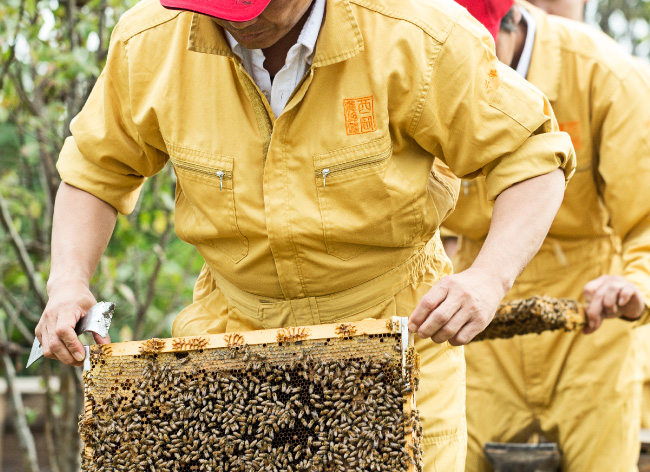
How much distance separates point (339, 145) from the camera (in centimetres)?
267

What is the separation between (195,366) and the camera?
2.70 meters

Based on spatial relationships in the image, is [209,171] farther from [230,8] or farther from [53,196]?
[53,196]

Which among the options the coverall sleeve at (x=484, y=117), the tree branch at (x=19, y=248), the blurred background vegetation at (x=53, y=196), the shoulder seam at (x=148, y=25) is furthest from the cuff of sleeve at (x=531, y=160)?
the tree branch at (x=19, y=248)

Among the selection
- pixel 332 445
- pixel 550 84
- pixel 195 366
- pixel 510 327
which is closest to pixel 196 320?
pixel 195 366

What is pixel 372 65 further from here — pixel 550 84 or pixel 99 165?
pixel 550 84

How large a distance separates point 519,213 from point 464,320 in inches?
16.3

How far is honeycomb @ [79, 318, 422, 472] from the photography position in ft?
8.16

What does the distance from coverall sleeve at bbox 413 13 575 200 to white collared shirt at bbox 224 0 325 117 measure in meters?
0.38

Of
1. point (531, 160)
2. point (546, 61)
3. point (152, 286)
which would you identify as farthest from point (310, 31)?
point (152, 286)

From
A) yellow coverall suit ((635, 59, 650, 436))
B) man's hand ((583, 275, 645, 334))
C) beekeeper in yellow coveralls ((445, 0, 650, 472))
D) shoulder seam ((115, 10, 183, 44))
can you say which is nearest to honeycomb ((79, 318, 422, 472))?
shoulder seam ((115, 10, 183, 44))

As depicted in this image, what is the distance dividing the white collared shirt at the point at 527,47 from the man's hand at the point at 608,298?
1082 millimetres

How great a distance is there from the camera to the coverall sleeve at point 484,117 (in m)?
2.62

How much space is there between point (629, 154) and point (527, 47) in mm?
718

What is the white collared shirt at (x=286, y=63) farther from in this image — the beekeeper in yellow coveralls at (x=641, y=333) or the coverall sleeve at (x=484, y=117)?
the beekeeper in yellow coveralls at (x=641, y=333)
